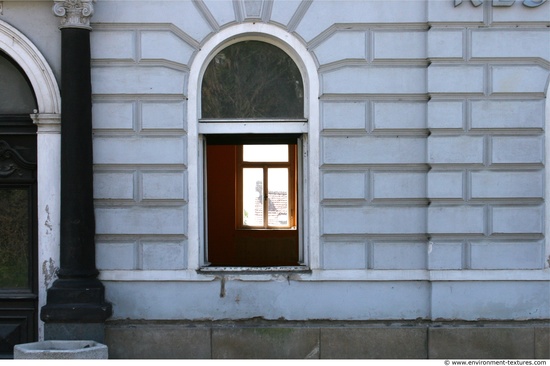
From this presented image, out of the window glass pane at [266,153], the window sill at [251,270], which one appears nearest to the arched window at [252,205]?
the window glass pane at [266,153]

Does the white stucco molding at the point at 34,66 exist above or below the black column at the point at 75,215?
above

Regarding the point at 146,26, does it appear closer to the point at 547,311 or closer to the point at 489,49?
the point at 489,49

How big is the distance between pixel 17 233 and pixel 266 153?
4968 millimetres

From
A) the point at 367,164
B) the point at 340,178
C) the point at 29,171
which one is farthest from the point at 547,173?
the point at 29,171

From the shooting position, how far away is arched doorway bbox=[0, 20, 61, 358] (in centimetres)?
882

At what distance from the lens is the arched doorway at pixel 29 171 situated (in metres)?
8.82

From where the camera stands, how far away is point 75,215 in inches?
341

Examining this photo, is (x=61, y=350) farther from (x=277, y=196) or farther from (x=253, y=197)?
(x=253, y=197)

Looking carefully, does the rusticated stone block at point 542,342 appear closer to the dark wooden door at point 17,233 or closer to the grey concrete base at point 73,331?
the grey concrete base at point 73,331

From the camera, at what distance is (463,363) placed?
28.1 ft

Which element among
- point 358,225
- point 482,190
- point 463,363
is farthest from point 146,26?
point 463,363

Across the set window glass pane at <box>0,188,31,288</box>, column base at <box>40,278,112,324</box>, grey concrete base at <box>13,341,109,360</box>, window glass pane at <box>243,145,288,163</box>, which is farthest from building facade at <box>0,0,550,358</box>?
window glass pane at <box>243,145,288,163</box>

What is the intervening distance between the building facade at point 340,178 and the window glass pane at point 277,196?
3833 mm

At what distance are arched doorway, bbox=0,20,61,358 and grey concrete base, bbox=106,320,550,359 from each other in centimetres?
100
